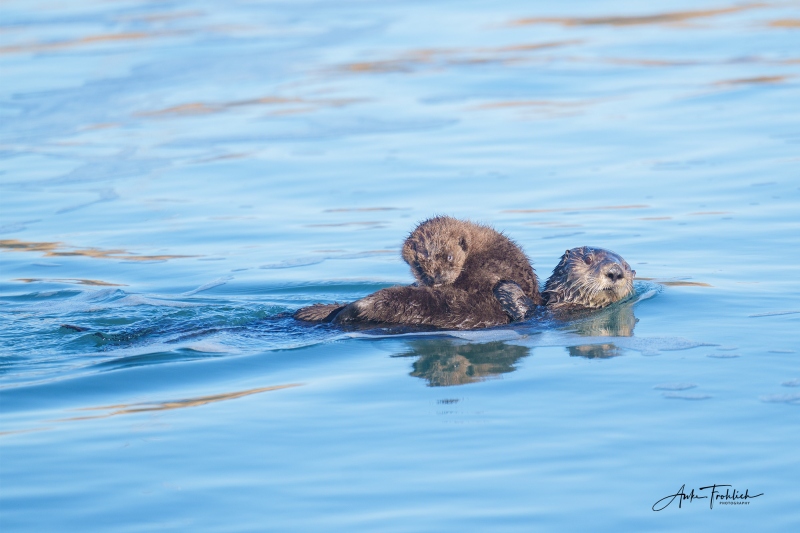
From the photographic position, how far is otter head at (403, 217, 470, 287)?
6.34 m

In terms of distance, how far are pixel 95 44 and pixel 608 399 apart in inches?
620

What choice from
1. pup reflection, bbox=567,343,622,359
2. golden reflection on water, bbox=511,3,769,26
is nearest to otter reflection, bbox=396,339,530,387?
pup reflection, bbox=567,343,622,359

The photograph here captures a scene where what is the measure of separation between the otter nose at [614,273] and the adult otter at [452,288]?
1.61 feet

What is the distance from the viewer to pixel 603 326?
6430 millimetres

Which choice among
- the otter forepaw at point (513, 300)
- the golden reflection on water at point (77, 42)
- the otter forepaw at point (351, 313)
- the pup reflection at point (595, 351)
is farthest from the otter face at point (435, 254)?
the golden reflection on water at point (77, 42)

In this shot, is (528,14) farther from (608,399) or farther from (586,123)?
(608,399)

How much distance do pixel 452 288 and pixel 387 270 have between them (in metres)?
1.79

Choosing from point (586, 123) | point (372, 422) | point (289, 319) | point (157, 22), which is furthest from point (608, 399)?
point (157, 22)

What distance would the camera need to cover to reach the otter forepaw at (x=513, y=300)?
6297 mm

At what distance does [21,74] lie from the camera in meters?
16.5

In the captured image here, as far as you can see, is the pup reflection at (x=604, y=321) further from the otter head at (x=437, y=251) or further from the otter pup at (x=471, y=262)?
the otter head at (x=437, y=251)
